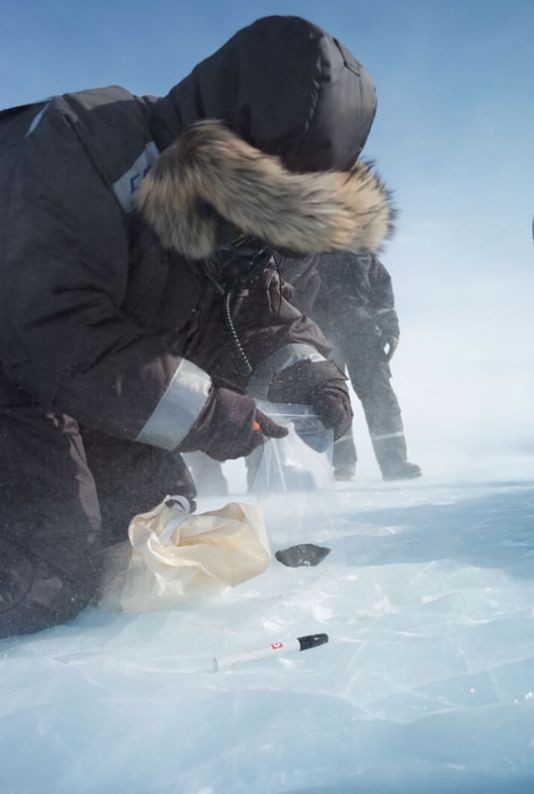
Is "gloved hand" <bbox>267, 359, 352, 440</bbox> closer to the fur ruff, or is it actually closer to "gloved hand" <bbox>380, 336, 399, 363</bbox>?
the fur ruff

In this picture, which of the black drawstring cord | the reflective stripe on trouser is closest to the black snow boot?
the black drawstring cord

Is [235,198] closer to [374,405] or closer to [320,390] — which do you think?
[320,390]

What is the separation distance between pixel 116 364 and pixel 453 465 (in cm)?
406

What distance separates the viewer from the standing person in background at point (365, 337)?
437 cm

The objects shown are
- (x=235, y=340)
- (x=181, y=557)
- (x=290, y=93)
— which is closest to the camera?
(x=290, y=93)

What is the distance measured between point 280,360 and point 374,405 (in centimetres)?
287

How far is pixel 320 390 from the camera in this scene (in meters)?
1.74

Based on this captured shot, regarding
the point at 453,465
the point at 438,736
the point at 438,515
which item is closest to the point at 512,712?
the point at 438,736

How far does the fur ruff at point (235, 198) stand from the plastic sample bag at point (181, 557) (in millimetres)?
576

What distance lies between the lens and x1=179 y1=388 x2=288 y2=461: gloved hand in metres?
1.25

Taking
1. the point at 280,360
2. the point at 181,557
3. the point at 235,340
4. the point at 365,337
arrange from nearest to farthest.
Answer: the point at 181,557, the point at 235,340, the point at 280,360, the point at 365,337

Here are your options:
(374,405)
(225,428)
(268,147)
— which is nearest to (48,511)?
(225,428)

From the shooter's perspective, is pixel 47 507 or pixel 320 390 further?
pixel 320 390

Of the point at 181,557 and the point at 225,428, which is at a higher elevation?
the point at 225,428
